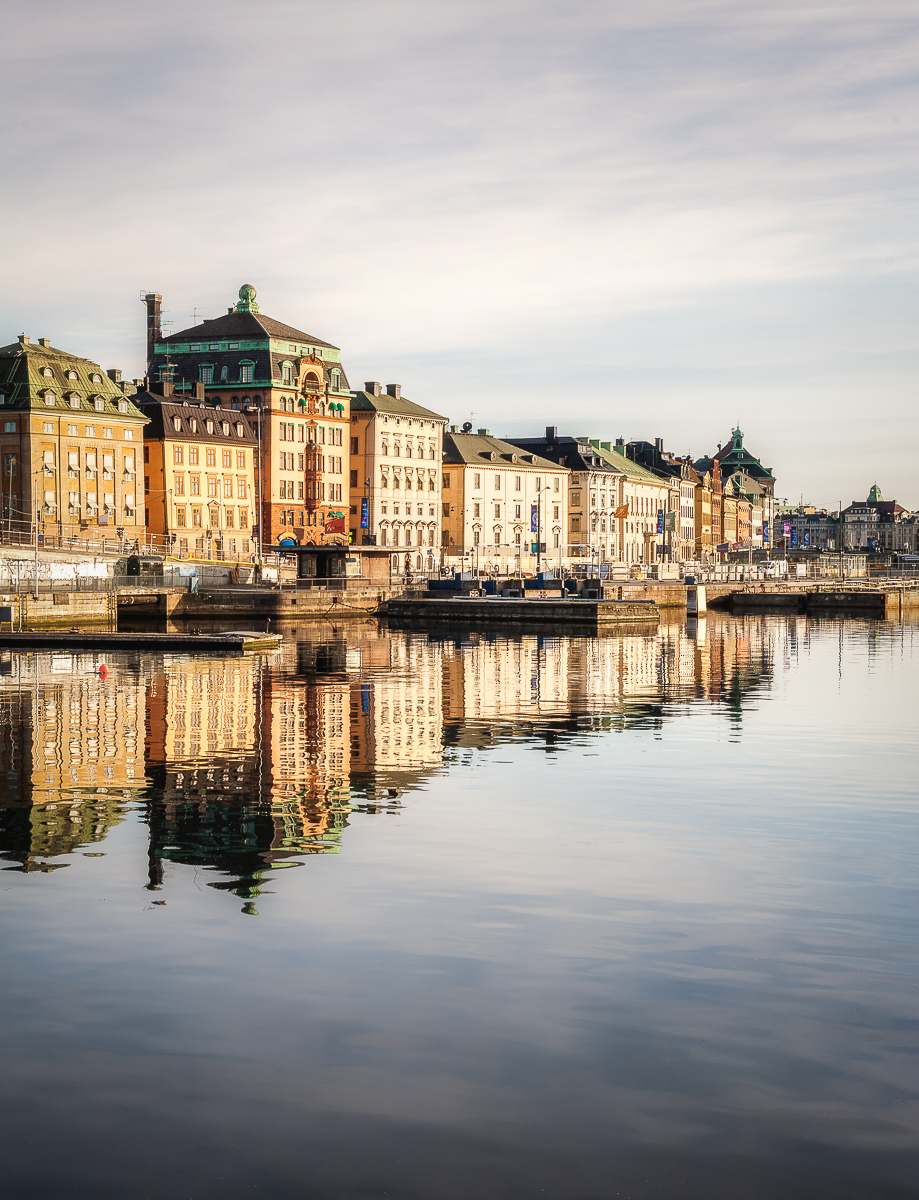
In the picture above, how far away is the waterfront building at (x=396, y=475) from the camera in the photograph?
167 meters

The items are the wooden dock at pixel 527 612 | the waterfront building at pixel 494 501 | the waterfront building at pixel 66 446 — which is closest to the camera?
the wooden dock at pixel 527 612

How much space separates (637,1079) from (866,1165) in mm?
2335

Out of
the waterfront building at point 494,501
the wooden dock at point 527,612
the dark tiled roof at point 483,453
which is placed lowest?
the wooden dock at point 527,612

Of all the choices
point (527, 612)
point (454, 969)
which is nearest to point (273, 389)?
point (527, 612)

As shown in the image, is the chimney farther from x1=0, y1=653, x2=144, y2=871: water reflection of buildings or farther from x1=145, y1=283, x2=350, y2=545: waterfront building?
x1=0, y1=653, x2=144, y2=871: water reflection of buildings

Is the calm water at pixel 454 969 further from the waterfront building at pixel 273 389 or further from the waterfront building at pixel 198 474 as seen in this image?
the waterfront building at pixel 273 389

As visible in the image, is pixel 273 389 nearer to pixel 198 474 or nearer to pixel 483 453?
pixel 198 474

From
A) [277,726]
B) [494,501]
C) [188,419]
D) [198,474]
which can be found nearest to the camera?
[277,726]

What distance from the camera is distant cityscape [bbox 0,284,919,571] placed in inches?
4931

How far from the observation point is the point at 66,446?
4966 inches

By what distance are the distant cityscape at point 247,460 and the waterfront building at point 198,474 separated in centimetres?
18

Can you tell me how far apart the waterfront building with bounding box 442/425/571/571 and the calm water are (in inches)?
5633

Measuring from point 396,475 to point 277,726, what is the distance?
437ft

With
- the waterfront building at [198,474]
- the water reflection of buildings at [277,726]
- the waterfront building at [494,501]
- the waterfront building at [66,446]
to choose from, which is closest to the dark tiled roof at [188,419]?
the waterfront building at [198,474]
